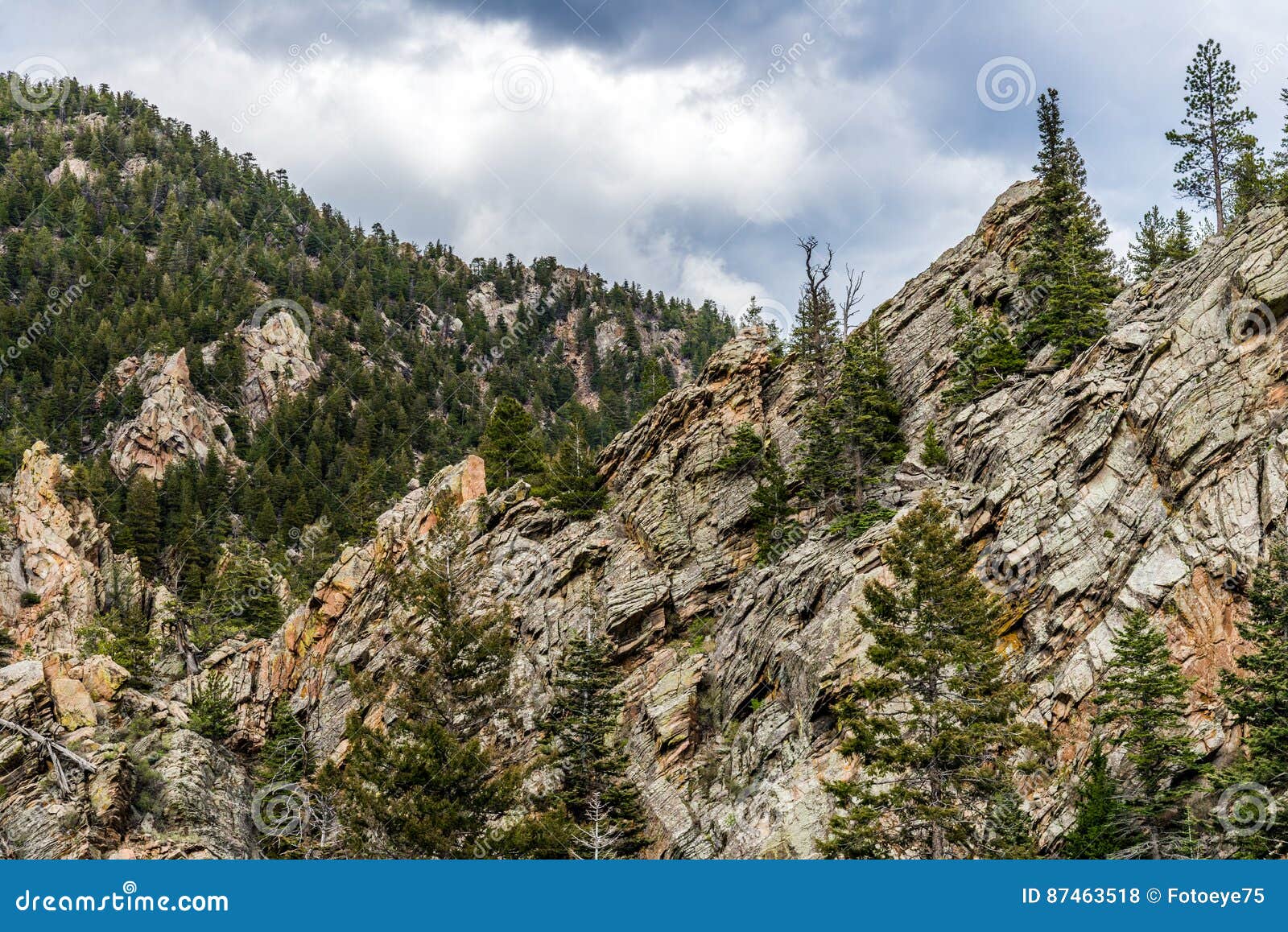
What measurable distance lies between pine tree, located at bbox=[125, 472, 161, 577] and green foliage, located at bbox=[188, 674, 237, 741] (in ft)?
127

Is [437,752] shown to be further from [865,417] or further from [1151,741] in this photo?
[865,417]

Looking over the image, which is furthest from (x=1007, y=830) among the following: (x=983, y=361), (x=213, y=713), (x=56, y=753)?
(x=213, y=713)

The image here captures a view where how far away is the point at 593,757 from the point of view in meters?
29.7

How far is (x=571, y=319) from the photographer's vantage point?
632ft

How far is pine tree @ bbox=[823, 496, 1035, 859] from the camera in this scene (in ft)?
56.7

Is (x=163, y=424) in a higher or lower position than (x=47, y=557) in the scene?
higher

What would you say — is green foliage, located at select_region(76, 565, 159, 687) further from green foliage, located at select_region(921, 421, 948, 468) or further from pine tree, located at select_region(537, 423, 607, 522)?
green foliage, located at select_region(921, 421, 948, 468)

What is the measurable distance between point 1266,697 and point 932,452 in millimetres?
20046

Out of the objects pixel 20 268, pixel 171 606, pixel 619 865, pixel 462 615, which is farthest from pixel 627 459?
pixel 20 268

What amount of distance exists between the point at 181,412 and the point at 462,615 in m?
101

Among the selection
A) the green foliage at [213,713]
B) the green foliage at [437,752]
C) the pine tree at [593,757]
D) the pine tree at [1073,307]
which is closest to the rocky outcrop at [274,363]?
the green foliage at [213,713]

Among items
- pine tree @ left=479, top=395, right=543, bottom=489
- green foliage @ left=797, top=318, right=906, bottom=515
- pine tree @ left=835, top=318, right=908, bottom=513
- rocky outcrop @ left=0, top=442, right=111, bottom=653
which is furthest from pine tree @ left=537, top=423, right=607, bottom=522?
rocky outcrop @ left=0, top=442, right=111, bottom=653

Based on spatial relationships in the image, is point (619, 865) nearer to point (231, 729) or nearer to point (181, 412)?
point (231, 729)

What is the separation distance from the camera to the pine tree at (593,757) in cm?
2845
